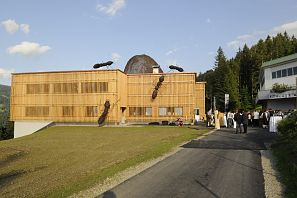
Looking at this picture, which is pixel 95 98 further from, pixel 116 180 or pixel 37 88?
pixel 116 180

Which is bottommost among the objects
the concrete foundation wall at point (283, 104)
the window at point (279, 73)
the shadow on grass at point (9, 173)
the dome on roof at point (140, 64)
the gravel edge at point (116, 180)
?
the shadow on grass at point (9, 173)

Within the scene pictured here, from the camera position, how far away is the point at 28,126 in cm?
Answer: 5291

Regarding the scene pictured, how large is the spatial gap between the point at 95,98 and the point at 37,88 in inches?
390

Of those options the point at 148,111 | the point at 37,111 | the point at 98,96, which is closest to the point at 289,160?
the point at 98,96

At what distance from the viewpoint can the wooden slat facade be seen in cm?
5066

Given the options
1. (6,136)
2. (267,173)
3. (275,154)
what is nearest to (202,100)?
(6,136)

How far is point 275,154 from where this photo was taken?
15.1 m

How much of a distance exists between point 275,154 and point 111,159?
286 inches

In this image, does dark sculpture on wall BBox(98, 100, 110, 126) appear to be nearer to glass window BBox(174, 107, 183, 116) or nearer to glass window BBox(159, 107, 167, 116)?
glass window BBox(159, 107, 167, 116)

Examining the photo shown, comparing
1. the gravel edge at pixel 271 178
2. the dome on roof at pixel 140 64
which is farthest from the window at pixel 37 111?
the gravel edge at pixel 271 178

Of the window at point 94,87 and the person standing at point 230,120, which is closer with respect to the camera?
the person standing at point 230,120

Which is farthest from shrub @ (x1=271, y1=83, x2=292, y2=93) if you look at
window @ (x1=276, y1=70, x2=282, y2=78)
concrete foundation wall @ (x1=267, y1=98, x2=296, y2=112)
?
window @ (x1=276, y1=70, x2=282, y2=78)

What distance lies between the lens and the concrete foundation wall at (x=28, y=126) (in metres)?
52.2

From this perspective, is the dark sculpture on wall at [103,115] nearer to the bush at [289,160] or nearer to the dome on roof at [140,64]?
the dome on roof at [140,64]
